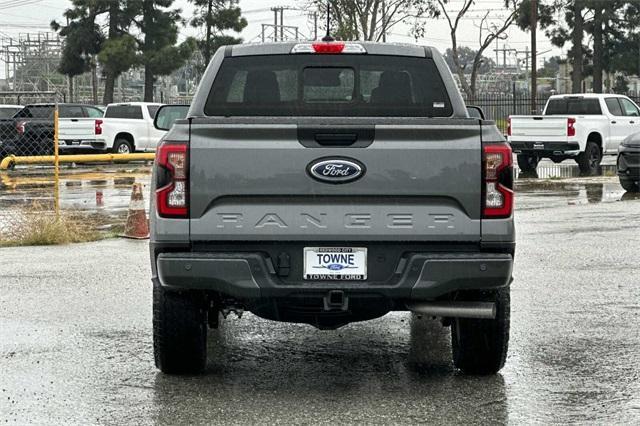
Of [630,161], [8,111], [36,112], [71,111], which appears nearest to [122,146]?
[36,112]

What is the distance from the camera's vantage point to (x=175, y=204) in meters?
6.54

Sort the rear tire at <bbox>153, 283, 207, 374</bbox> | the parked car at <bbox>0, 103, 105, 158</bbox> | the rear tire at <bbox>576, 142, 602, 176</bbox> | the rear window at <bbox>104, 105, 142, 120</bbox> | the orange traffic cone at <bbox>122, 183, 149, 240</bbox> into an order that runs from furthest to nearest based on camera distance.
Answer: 1. the rear window at <bbox>104, 105, 142, 120</bbox>
2. the parked car at <bbox>0, 103, 105, 158</bbox>
3. the rear tire at <bbox>576, 142, 602, 176</bbox>
4. the orange traffic cone at <bbox>122, 183, 149, 240</bbox>
5. the rear tire at <bbox>153, 283, 207, 374</bbox>

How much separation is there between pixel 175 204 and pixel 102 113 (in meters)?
32.2

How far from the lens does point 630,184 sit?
72.4ft

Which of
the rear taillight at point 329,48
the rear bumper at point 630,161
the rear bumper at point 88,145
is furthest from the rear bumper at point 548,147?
the rear taillight at point 329,48

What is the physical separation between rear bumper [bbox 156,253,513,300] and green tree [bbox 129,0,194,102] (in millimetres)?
55671

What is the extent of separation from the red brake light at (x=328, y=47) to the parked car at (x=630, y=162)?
14.7m

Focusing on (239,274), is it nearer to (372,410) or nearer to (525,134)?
(372,410)

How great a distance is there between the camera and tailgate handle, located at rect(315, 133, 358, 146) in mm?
6523

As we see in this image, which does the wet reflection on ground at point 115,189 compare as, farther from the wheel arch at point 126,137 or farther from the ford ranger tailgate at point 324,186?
the ford ranger tailgate at point 324,186

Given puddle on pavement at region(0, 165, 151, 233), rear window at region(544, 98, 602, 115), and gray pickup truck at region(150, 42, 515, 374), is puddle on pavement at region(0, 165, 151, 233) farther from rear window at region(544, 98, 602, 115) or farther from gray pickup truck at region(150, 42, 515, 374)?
rear window at region(544, 98, 602, 115)

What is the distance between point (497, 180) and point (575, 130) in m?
22.2

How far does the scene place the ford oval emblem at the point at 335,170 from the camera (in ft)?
21.2

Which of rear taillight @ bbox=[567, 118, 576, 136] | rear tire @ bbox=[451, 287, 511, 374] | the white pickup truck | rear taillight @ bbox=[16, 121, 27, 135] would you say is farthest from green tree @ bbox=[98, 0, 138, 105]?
rear tire @ bbox=[451, 287, 511, 374]
